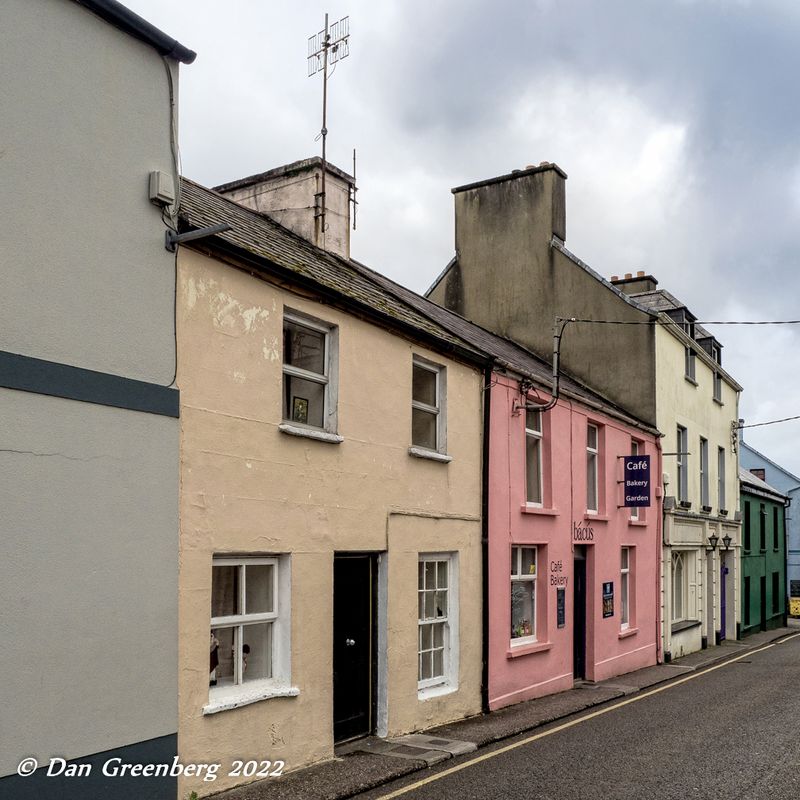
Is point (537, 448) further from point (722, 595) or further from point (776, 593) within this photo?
point (776, 593)

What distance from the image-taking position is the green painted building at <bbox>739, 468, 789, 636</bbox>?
33938 millimetres

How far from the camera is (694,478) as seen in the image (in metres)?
26.5

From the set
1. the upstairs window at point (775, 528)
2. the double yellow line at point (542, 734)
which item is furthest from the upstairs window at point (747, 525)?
the double yellow line at point (542, 734)

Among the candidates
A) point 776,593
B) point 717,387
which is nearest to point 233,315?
point 717,387

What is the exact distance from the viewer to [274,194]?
14.5 metres

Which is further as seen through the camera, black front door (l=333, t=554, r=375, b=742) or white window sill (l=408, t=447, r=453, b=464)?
white window sill (l=408, t=447, r=453, b=464)

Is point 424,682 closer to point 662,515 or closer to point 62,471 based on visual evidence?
point 62,471

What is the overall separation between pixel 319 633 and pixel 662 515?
15.1 m

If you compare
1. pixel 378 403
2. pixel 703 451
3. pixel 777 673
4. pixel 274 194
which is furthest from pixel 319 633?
pixel 703 451

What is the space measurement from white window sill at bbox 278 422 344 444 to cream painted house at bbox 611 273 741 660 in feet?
45.4

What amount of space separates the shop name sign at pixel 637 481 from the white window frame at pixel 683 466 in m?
6.02

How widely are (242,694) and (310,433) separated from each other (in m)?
2.80

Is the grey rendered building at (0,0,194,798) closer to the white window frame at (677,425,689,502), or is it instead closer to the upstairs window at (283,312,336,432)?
the upstairs window at (283,312,336,432)

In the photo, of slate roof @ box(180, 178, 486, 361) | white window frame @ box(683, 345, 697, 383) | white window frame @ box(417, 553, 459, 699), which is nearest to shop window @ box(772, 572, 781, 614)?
white window frame @ box(683, 345, 697, 383)
